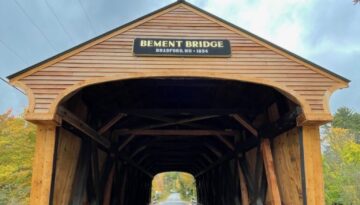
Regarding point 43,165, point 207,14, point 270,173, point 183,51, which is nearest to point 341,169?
point 270,173

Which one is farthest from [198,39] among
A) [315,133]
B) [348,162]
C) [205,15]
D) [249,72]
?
[348,162]

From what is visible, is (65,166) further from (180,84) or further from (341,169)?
(341,169)

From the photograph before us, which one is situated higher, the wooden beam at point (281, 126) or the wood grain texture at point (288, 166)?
the wooden beam at point (281, 126)

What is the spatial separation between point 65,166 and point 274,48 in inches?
165

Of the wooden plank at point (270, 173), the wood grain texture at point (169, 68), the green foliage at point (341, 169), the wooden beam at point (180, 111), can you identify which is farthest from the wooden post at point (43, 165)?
the green foliage at point (341, 169)

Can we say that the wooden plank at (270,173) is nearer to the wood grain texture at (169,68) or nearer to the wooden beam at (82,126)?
the wood grain texture at (169,68)

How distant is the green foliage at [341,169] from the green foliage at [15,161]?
75.2ft

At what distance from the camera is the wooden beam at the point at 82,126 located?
19.1ft

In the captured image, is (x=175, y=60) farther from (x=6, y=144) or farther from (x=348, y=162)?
(x=348, y=162)

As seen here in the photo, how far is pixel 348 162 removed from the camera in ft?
108

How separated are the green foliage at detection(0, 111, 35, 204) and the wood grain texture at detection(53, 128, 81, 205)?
1489cm

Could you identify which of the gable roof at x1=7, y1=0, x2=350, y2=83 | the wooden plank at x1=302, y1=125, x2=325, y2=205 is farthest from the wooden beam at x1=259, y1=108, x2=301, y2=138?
the gable roof at x1=7, y1=0, x2=350, y2=83

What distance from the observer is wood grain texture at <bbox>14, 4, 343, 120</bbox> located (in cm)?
565

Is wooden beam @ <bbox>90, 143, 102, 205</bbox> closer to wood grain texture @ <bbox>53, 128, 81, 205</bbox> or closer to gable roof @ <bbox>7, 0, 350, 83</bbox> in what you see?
wood grain texture @ <bbox>53, 128, 81, 205</bbox>
